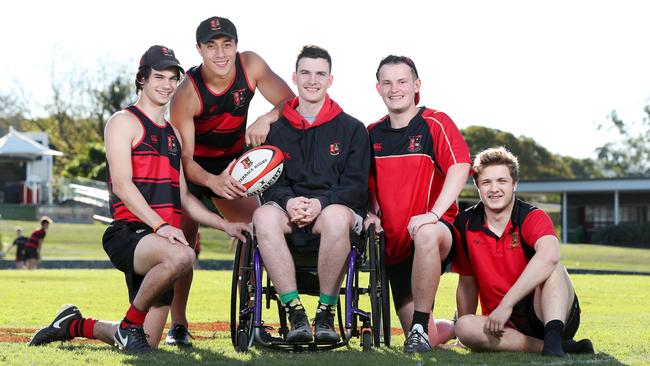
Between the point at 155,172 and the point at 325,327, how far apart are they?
1468 millimetres

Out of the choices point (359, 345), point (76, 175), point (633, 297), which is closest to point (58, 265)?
point (633, 297)

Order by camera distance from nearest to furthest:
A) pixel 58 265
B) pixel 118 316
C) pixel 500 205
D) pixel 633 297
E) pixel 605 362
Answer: pixel 605 362
pixel 500 205
pixel 118 316
pixel 633 297
pixel 58 265

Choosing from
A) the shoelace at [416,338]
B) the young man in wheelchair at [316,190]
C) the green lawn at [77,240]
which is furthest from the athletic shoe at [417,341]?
the green lawn at [77,240]

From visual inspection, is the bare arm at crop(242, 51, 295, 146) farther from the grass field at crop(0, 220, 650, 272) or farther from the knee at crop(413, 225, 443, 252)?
the grass field at crop(0, 220, 650, 272)

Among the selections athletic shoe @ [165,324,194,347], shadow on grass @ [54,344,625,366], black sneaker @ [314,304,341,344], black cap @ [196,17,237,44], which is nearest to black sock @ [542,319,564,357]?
shadow on grass @ [54,344,625,366]

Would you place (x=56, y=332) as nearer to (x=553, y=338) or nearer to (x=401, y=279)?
(x=401, y=279)

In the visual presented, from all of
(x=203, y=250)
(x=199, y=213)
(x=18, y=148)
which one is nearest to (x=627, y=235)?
(x=203, y=250)

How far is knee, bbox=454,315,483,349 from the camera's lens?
6410 mm

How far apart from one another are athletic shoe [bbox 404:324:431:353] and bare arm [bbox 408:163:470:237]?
58cm

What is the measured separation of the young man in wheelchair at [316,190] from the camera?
6.29 metres

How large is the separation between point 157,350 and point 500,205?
91.3 inches

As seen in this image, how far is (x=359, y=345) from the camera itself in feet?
23.2

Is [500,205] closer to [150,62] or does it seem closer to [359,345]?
[359,345]

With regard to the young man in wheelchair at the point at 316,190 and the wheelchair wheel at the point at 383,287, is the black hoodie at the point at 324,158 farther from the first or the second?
the wheelchair wheel at the point at 383,287
